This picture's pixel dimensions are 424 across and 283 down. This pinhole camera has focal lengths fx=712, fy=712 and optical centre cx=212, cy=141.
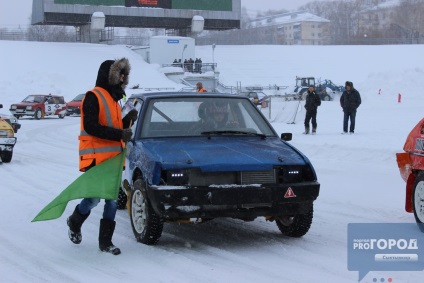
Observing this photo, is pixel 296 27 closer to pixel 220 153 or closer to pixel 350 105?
pixel 350 105

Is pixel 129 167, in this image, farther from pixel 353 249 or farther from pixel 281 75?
pixel 281 75

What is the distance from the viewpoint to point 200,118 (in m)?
7.83

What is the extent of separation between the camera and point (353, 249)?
6344mm

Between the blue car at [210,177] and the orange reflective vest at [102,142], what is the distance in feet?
1.27

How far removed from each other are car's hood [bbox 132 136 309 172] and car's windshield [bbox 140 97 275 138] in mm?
190

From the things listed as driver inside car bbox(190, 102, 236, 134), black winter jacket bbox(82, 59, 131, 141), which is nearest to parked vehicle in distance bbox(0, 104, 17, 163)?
driver inside car bbox(190, 102, 236, 134)

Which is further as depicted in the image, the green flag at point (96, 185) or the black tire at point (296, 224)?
the black tire at point (296, 224)

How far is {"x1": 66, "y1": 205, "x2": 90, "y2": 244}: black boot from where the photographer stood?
6840mm

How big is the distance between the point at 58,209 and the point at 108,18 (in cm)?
6128

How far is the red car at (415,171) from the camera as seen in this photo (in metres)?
7.62

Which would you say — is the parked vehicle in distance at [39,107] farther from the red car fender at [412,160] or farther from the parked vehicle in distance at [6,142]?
the red car fender at [412,160]

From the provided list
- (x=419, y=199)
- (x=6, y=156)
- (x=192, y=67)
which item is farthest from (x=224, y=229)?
(x=192, y=67)

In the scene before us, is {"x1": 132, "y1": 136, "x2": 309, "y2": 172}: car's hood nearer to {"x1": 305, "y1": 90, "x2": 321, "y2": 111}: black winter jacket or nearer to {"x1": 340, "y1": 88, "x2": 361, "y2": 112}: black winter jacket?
{"x1": 340, "y1": 88, "x2": 361, "y2": 112}: black winter jacket

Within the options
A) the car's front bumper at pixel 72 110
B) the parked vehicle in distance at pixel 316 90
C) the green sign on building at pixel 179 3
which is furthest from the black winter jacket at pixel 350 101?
the green sign on building at pixel 179 3
